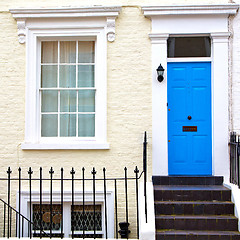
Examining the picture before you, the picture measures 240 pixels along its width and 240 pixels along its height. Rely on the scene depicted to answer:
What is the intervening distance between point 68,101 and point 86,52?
115 cm

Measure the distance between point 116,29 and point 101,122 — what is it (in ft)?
6.59

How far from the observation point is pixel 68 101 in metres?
8.16

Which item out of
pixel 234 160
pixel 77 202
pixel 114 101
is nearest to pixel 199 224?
pixel 234 160

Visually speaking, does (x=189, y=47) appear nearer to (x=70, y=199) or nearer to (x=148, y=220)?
(x=148, y=220)

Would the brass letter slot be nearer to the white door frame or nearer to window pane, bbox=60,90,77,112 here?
the white door frame

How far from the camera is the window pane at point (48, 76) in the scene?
820 centimetres

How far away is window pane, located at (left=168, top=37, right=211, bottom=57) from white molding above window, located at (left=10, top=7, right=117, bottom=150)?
4.34ft

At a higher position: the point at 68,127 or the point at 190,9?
the point at 190,9

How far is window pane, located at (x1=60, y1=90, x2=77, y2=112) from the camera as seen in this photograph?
8.16 meters

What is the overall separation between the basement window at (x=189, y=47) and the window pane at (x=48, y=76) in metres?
2.55

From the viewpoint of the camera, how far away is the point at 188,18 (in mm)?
7887

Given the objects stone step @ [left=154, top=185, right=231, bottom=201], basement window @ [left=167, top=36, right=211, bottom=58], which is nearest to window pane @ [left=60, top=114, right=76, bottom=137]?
stone step @ [left=154, top=185, right=231, bottom=201]

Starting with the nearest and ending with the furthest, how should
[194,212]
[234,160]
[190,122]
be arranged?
[194,212]
[234,160]
[190,122]

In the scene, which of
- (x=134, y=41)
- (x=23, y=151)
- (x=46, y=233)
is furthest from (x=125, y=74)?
(x=46, y=233)
